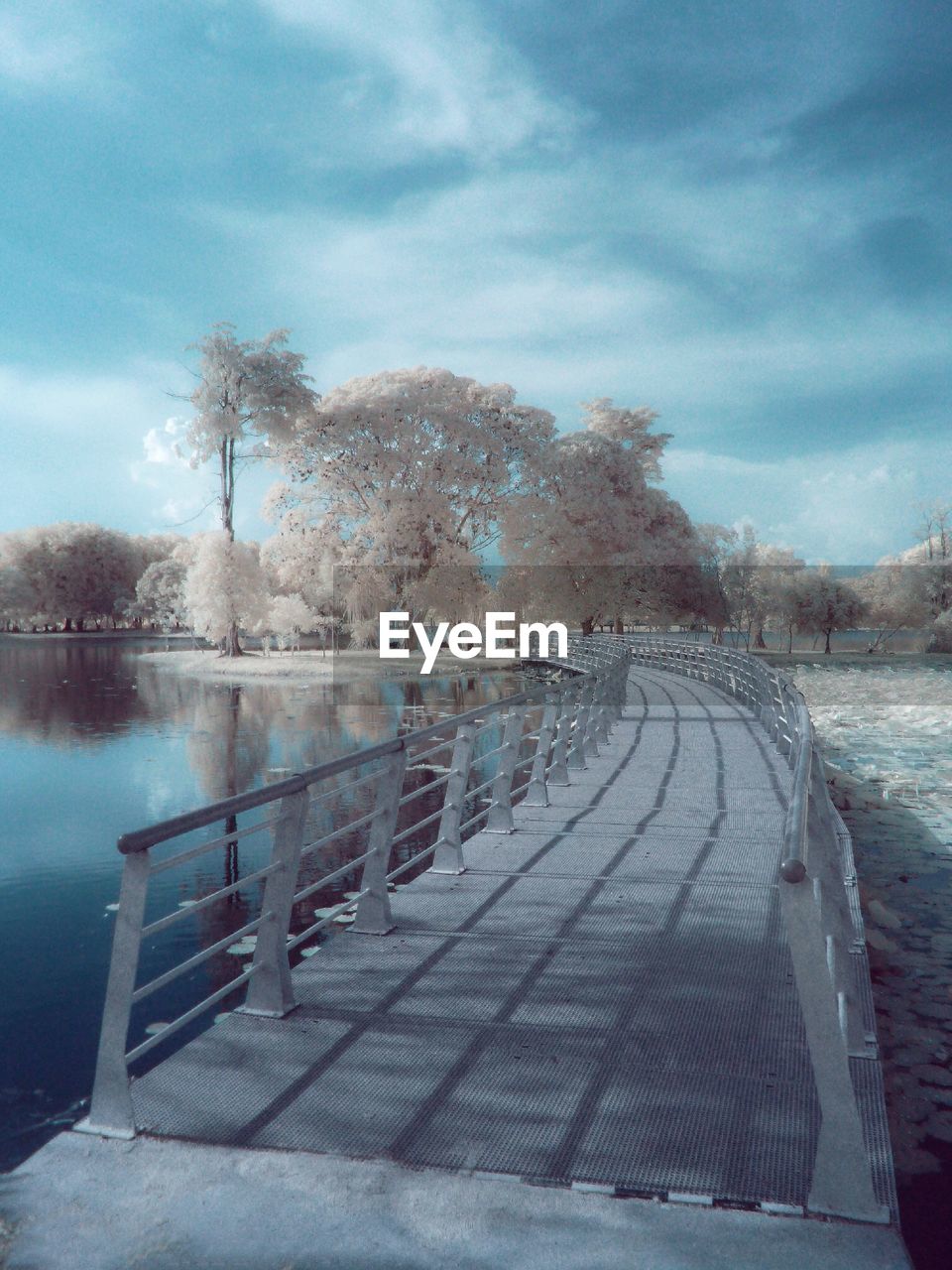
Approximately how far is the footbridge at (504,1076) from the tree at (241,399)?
34.3 meters

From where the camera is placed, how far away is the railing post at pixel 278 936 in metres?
4.25

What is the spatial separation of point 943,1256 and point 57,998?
5.18 m

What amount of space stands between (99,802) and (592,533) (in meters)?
29.7

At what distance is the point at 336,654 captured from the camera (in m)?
38.9

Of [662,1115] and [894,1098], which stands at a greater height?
[662,1115]

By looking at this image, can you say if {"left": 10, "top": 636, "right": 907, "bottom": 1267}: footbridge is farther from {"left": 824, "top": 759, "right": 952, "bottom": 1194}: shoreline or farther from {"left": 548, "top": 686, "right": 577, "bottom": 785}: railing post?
{"left": 548, "top": 686, "right": 577, "bottom": 785}: railing post

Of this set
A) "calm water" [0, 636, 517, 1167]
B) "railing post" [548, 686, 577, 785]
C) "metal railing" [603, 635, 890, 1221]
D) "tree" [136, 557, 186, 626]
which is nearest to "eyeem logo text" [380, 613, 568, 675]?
"calm water" [0, 636, 517, 1167]

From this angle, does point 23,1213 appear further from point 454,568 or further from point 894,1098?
point 454,568

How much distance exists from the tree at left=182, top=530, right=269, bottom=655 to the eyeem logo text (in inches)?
258

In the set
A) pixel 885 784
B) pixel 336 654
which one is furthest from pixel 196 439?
pixel 885 784

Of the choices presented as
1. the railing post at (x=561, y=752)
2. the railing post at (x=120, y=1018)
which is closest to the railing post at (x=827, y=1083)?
the railing post at (x=120, y=1018)

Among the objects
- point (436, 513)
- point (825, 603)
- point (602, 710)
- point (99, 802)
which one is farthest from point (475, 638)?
point (99, 802)

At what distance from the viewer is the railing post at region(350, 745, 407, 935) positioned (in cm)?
538

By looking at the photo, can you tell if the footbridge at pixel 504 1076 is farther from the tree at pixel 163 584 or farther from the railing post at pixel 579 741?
the tree at pixel 163 584
